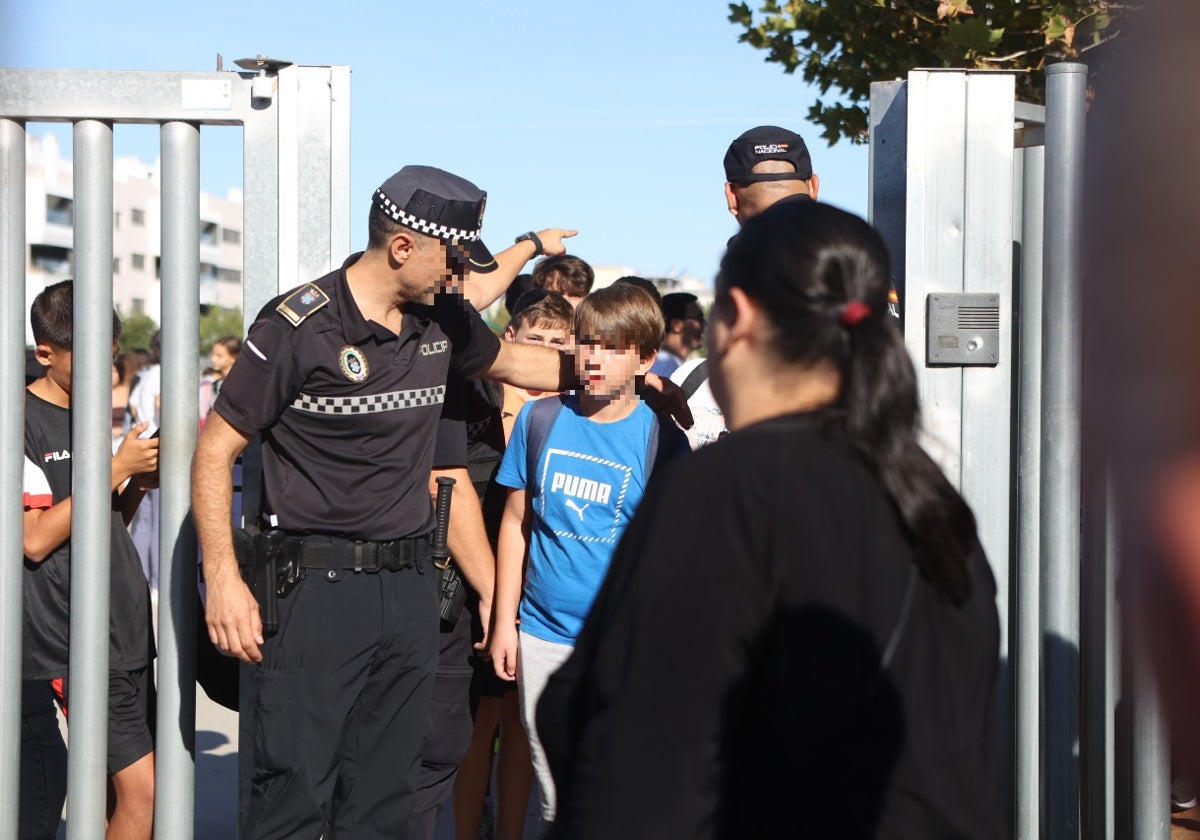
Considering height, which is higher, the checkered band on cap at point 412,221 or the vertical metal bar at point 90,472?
the checkered band on cap at point 412,221

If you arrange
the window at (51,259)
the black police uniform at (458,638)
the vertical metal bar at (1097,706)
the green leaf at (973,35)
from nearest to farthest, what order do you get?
1. the vertical metal bar at (1097,706)
2. the black police uniform at (458,638)
3. the green leaf at (973,35)
4. the window at (51,259)

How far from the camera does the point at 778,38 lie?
8758mm

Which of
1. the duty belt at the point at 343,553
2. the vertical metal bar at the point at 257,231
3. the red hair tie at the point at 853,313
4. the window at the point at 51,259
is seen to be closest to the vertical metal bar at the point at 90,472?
the vertical metal bar at the point at 257,231

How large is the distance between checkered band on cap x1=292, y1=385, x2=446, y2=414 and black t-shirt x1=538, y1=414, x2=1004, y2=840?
199 centimetres

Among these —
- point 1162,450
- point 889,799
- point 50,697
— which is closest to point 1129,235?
point 1162,450

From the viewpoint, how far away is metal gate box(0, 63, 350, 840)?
3.72 metres

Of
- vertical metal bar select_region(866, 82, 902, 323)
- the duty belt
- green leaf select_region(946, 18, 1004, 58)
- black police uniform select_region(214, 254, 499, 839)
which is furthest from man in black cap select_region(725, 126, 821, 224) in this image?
green leaf select_region(946, 18, 1004, 58)

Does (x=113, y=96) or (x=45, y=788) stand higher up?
(x=113, y=96)

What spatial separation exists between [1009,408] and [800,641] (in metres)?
2.38

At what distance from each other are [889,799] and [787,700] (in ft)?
0.62

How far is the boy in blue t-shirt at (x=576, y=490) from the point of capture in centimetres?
396

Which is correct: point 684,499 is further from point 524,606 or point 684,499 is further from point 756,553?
point 524,606

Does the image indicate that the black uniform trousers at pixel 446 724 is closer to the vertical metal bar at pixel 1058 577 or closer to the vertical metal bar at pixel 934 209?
the vertical metal bar at pixel 934 209

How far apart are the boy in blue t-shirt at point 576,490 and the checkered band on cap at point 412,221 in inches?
22.9
